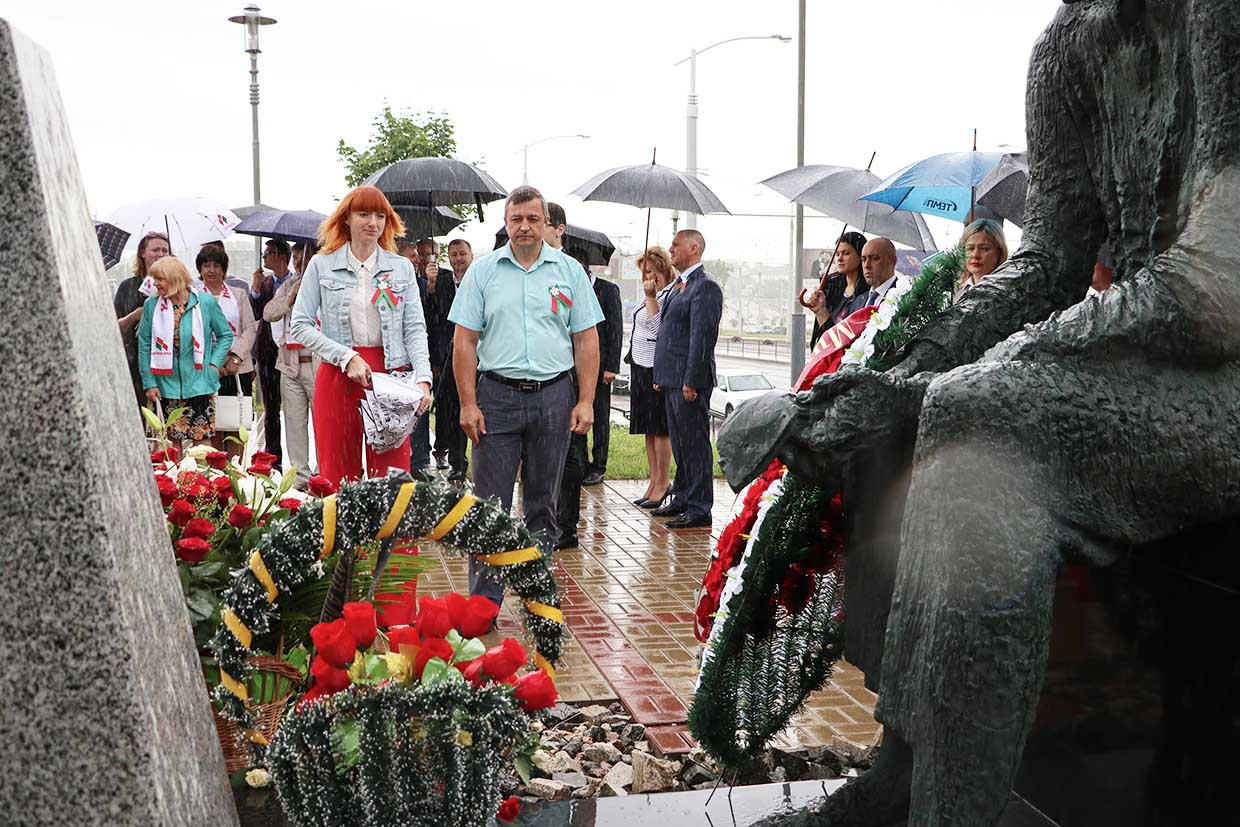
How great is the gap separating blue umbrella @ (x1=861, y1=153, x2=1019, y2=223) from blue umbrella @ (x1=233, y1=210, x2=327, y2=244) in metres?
5.25

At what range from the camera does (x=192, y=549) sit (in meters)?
3.56

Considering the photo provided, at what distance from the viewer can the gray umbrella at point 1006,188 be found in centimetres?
850

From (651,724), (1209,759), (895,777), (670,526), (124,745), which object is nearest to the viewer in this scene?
(124,745)

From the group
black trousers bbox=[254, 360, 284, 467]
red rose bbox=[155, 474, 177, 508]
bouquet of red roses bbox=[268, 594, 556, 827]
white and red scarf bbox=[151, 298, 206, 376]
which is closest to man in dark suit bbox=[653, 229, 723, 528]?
white and red scarf bbox=[151, 298, 206, 376]

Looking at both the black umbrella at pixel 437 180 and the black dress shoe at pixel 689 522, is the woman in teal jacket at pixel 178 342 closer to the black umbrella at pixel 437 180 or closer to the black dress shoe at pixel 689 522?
the black umbrella at pixel 437 180

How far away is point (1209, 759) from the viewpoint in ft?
7.93

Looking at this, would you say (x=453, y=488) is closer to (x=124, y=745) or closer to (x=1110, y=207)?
(x=124, y=745)

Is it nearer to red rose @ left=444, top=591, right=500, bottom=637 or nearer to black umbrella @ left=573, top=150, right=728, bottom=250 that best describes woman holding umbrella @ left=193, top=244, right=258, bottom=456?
black umbrella @ left=573, top=150, right=728, bottom=250

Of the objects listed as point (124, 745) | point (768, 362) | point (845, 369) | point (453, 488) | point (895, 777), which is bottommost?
point (768, 362)

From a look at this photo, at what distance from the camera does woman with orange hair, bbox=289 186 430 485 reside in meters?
6.55

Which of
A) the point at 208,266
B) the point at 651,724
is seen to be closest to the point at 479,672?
the point at 651,724

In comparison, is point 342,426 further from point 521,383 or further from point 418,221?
point 418,221

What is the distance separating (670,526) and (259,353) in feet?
14.8

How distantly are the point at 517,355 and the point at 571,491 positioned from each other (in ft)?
9.12
